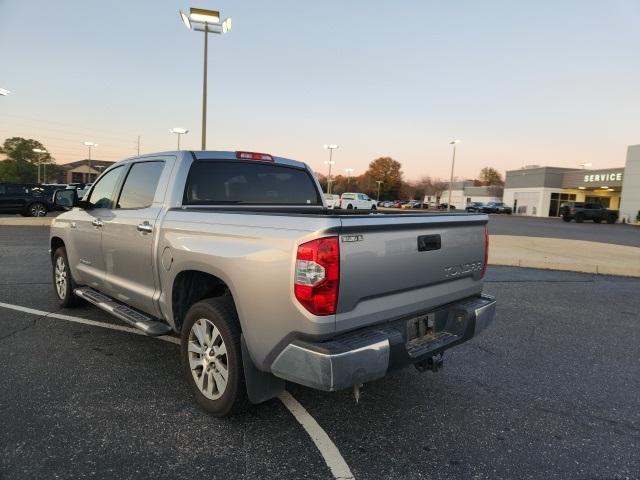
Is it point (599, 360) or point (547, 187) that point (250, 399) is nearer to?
point (599, 360)

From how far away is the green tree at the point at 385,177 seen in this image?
118m

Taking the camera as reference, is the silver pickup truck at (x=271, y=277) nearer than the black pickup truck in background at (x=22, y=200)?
Yes

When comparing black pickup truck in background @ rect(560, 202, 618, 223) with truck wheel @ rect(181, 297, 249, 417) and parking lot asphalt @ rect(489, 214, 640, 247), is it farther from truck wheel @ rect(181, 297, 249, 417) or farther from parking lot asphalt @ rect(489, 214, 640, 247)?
truck wheel @ rect(181, 297, 249, 417)

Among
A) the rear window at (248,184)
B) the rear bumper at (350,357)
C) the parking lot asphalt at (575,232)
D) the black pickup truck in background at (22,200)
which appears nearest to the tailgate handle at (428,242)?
the rear bumper at (350,357)

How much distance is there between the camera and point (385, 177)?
120 metres

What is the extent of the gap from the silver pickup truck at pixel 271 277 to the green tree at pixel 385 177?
115 m

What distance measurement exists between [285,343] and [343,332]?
1.12 feet

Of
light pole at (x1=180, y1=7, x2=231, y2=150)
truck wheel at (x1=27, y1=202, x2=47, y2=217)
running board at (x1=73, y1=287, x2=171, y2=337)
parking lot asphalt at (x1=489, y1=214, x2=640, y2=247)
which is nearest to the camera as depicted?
running board at (x1=73, y1=287, x2=171, y2=337)

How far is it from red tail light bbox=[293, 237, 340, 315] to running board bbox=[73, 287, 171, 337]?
5.56 ft

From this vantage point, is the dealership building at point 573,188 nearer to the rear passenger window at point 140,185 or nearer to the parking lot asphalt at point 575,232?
the parking lot asphalt at point 575,232

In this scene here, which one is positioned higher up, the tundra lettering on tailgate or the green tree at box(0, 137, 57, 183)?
the green tree at box(0, 137, 57, 183)

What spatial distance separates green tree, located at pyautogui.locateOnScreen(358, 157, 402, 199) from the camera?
118250 millimetres

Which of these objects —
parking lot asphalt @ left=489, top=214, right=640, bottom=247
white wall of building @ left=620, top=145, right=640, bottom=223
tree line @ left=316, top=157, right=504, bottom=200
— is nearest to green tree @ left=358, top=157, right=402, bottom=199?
tree line @ left=316, top=157, right=504, bottom=200

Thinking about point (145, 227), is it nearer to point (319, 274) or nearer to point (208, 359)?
point (208, 359)
